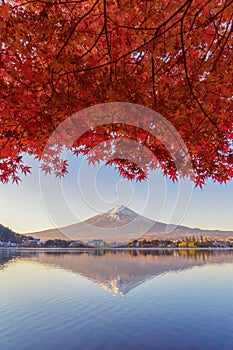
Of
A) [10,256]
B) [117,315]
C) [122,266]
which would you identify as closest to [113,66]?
[117,315]

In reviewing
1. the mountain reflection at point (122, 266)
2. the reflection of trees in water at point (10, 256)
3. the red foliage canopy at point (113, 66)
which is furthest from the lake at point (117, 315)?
the reflection of trees in water at point (10, 256)

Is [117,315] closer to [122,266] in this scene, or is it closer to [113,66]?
[113,66]

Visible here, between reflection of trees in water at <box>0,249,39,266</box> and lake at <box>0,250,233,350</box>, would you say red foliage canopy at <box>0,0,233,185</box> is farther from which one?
reflection of trees in water at <box>0,249,39,266</box>

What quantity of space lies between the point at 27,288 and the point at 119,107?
24.0 meters

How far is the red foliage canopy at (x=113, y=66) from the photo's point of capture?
3.52 meters

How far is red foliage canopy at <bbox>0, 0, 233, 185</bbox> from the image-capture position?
352cm

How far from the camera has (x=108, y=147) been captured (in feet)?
19.1

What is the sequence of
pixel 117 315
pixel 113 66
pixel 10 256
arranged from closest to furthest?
pixel 113 66, pixel 117 315, pixel 10 256

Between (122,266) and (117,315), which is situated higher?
(117,315)

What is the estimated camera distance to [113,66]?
3.90 metres

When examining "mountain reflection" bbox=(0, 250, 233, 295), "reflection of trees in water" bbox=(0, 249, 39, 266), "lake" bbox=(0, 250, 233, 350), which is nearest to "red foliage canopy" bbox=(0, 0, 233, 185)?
"lake" bbox=(0, 250, 233, 350)

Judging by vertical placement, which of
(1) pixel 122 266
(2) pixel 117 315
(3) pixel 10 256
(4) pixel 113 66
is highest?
(4) pixel 113 66

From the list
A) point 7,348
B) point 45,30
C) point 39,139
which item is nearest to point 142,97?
point 45,30

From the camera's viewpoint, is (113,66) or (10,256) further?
(10,256)
